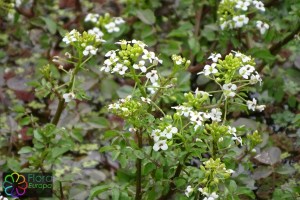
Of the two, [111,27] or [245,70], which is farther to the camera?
[111,27]

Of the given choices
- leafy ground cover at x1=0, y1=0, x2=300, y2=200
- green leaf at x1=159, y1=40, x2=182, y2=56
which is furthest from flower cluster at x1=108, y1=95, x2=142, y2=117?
green leaf at x1=159, y1=40, x2=182, y2=56

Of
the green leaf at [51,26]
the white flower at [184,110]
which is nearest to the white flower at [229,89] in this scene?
the white flower at [184,110]

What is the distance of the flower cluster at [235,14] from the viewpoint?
198 centimetres

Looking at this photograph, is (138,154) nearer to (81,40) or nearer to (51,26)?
(81,40)

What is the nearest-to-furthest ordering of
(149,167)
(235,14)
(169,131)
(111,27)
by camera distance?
(169,131), (149,167), (235,14), (111,27)

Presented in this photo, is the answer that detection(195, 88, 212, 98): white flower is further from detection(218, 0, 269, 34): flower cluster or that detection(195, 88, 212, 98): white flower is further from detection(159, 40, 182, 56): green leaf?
detection(159, 40, 182, 56): green leaf

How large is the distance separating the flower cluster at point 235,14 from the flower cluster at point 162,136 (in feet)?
2.31

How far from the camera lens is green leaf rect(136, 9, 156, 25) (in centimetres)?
240

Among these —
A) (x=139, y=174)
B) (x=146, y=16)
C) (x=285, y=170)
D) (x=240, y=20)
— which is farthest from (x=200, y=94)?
(x=146, y=16)

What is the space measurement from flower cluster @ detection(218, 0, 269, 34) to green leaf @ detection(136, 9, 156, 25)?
1.28 ft

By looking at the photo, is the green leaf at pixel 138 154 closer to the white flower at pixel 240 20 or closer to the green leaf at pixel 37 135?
the green leaf at pixel 37 135

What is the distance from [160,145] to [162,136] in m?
0.03

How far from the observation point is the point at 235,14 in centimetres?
205

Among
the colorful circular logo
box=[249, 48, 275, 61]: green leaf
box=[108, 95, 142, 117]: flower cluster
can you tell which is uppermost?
box=[108, 95, 142, 117]: flower cluster
